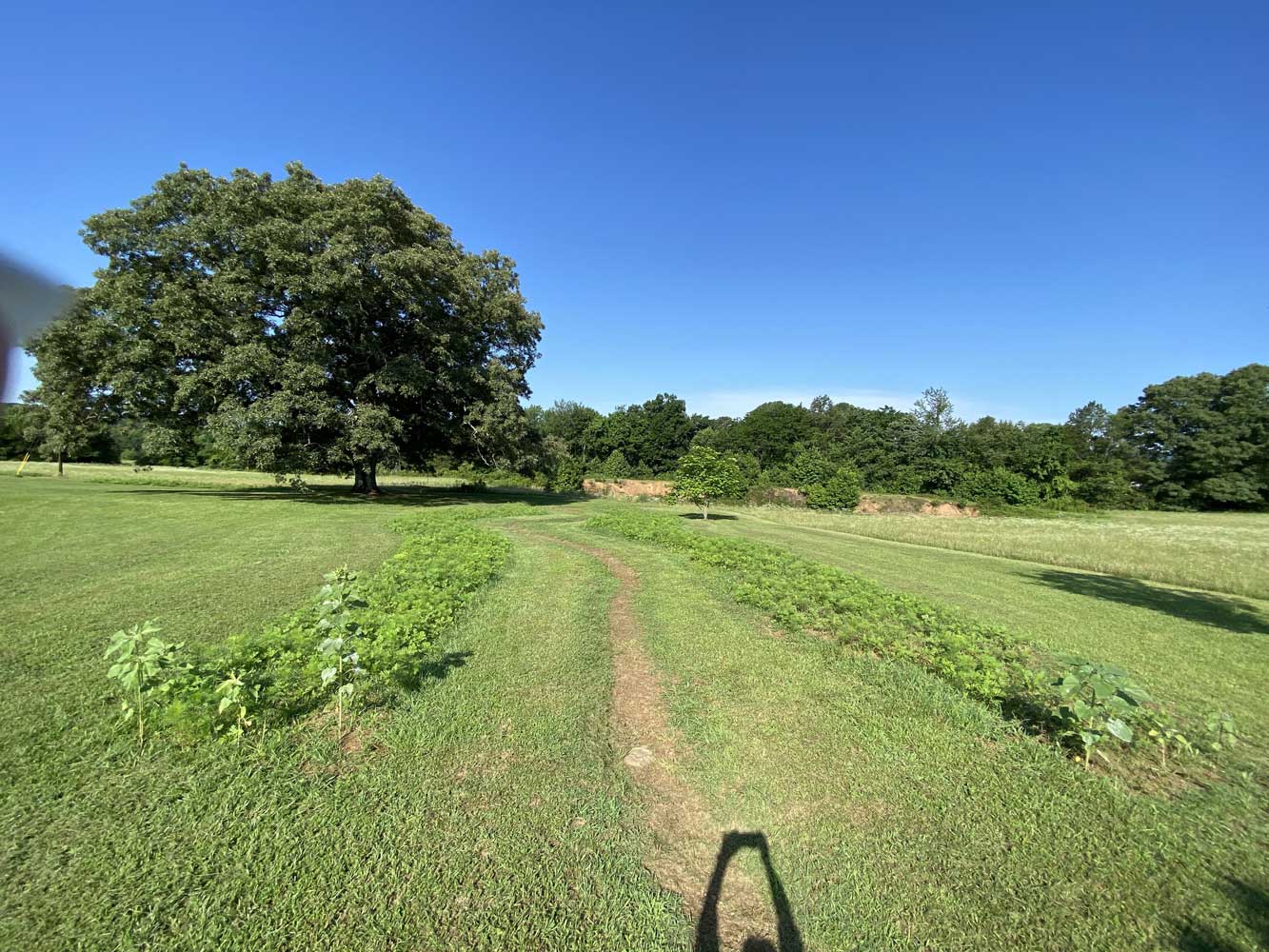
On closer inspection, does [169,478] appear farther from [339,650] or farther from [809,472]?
[809,472]

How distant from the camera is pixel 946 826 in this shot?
142 inches

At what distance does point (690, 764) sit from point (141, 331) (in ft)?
98.5

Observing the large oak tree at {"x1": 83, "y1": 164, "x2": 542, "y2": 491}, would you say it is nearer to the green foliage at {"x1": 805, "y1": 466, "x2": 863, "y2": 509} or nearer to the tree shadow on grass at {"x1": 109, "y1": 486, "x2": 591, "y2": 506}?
the tree shadow on grass at {"x1": 109, "y1": 486, "x2": 591, "y2": 506}

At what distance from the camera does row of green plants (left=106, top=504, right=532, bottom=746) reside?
154 inches

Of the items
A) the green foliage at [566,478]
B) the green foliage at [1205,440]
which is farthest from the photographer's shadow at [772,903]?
the green foliage at [1205,440]

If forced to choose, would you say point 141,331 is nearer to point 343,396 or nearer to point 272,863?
→ point 343,396

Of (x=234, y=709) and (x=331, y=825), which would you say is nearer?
(x=331, y=825)

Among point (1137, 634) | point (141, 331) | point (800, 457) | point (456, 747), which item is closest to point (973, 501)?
point (800, 457)

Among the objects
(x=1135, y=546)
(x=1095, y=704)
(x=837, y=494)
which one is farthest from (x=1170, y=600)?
(x=837, y=494)

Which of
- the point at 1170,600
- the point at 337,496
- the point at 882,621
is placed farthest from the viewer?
the point at 337,496

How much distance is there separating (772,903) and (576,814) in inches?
53.2

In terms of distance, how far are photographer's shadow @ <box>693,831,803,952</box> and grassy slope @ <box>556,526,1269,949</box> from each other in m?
0.07

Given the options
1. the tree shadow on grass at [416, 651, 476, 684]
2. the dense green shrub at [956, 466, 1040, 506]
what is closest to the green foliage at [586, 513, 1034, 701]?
the tree shadow on grass at [416, 651, 476, 684]

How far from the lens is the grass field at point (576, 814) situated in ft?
8.91
